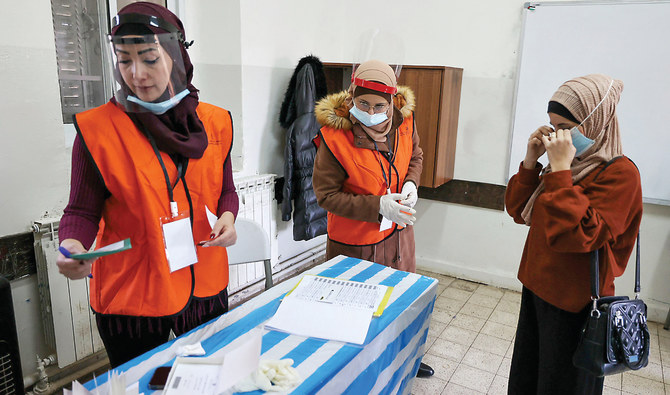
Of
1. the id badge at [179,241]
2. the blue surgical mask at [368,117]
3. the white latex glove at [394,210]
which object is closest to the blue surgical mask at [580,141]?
the white latex glove at [394,210]

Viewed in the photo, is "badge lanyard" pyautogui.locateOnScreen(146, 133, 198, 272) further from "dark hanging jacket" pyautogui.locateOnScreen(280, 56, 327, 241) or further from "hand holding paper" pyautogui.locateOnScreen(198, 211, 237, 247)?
"dark hanging jacket" pyautogui.locateOnScreen(280, 56, 327, 241)

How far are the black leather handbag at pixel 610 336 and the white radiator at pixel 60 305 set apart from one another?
2.09 meters

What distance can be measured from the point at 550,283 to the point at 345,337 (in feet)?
2.35

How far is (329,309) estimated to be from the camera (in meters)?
1.36

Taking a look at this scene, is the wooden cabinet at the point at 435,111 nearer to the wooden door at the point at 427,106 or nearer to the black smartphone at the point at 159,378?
the wooden door at the point at 427,106

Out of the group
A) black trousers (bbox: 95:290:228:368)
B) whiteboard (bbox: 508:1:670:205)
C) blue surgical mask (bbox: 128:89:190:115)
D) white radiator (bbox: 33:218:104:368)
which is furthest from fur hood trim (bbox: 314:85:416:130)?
whiteboard (bbox: 508:1:670:205)

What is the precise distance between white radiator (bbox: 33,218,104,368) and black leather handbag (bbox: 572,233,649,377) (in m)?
2.09

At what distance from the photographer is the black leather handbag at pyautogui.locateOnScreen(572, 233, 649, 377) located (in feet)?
4.24

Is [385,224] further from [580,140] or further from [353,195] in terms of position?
[580,140]

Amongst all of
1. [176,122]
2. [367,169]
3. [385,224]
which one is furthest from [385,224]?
[176,122]

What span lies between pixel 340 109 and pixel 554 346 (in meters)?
1.22

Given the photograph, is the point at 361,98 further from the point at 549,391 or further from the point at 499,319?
the point at 499,319

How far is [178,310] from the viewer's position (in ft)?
4.06

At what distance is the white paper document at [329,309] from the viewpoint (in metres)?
1.26
